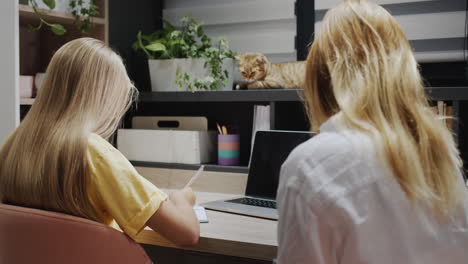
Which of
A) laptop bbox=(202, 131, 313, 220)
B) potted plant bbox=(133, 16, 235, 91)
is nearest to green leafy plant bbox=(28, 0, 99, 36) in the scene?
potted plant bbox=(133, 16, 235, 91)

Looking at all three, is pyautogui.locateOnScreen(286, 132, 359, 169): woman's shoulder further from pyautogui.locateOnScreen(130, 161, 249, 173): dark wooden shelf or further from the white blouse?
pyautogui.locateOnScreen(130, 161, 249, 173): dark wooden shelf

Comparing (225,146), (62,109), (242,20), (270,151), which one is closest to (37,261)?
(62,109)

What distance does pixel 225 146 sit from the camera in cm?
273

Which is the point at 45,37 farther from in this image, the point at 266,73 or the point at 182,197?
the point at 182,197

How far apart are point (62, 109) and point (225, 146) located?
4.78 feet

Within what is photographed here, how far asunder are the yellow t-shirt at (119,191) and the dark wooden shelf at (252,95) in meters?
1.19

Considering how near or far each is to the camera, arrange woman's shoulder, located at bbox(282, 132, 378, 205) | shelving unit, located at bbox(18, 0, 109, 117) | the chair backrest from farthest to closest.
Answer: shelving unit, located at bbox(18, 0, 109, 117) < the chair backrest < woman's shoulder, located at bbox(282, 132, 378, 205)

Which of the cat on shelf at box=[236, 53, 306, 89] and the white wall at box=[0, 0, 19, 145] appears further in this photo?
the cat on shelf at box=[236, 53, 306, 89]

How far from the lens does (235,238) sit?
1326 millimetres

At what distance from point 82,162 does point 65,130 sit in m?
0.10

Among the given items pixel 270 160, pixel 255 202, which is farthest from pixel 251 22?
pixel 255 202

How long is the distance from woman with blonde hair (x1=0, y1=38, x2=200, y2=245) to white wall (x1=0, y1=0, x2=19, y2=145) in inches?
40.0

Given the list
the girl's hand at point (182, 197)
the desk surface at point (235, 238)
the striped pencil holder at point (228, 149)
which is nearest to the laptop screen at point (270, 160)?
the desk surface at point (235, 238)

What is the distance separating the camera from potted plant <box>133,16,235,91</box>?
275 cm
